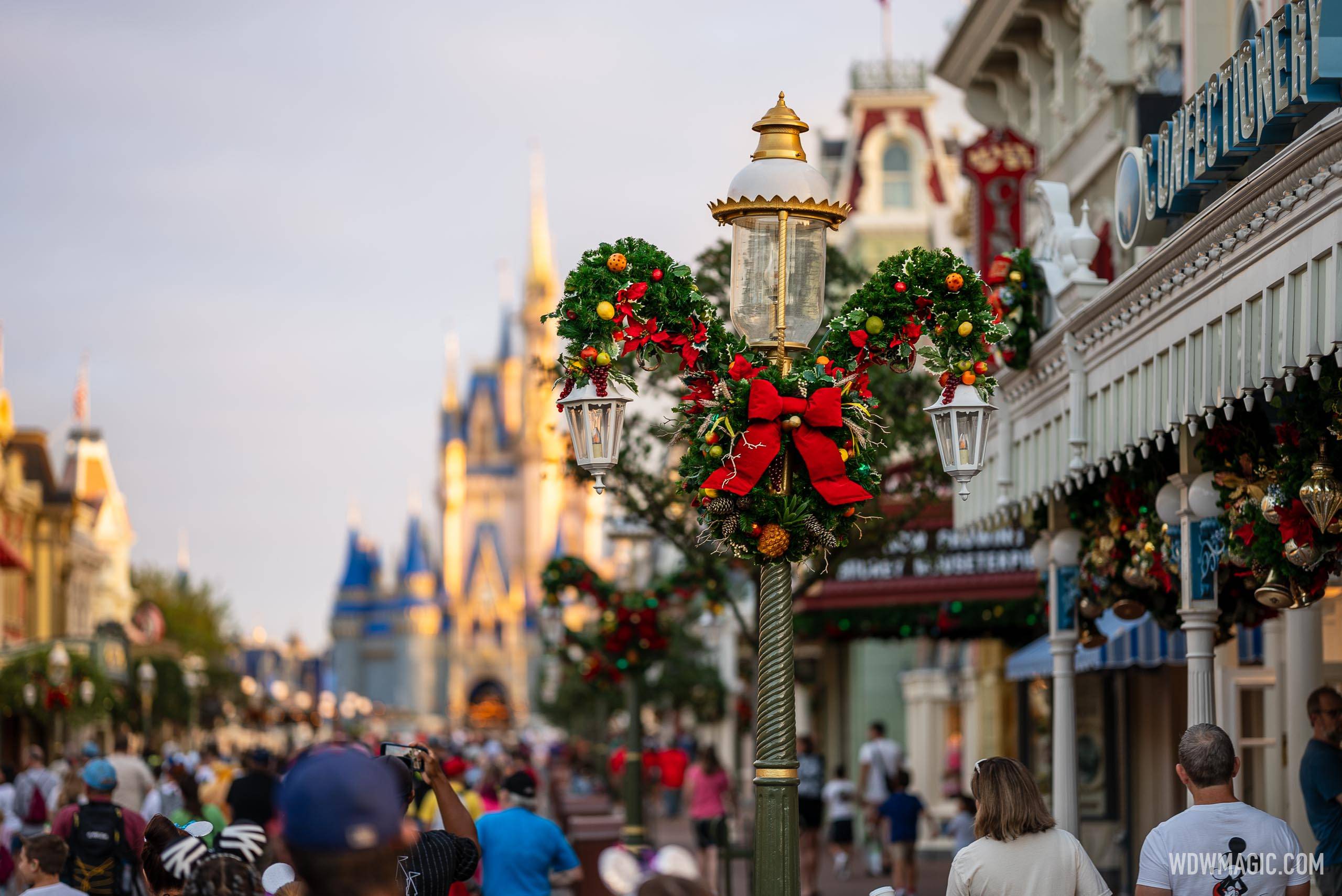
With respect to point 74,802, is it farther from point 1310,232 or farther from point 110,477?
point 110,477

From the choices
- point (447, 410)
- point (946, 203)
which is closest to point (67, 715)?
point (946, 203)

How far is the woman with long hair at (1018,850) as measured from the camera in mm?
6289

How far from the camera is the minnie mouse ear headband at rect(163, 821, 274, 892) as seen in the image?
5.28 metres

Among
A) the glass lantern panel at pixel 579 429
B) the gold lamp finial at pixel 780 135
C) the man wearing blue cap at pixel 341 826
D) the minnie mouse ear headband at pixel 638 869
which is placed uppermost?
the gold lamp finial at pixel 780 135

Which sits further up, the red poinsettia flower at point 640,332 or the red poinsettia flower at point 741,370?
the red poinsettia flower at point 640,332

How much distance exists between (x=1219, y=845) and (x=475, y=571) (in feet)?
453

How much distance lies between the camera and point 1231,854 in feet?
21.3

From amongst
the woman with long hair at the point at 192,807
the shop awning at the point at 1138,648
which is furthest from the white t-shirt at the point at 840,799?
the woman with long hair at the point at 192,807

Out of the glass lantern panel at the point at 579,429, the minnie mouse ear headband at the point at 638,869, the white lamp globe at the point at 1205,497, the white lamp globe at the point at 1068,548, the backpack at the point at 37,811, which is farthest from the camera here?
the backpack at the point at 37,811

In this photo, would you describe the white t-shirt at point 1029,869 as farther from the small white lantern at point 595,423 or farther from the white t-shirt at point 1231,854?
the small white lantern at point 595,423

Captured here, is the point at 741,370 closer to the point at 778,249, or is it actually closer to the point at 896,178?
the point at 778,249

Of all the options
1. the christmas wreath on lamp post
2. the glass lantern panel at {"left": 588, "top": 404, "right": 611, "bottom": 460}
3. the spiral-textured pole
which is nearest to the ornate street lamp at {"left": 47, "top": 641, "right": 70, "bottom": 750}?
the christmas wreath on lamp post

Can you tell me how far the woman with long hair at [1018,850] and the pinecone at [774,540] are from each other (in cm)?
209

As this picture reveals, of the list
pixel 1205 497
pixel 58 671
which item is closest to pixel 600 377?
pixel 1205 497
